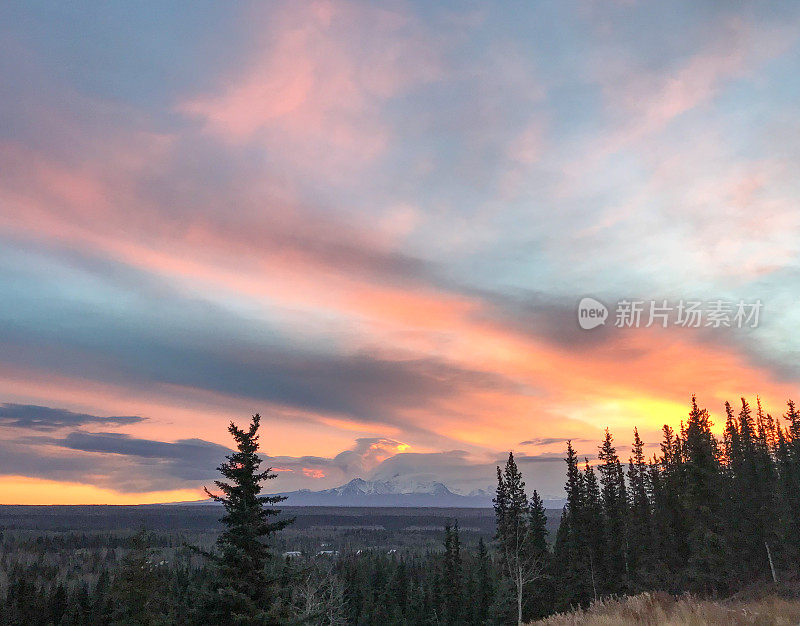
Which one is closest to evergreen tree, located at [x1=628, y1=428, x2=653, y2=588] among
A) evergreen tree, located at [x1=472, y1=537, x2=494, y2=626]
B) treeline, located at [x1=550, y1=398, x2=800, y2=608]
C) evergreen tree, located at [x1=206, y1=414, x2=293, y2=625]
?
treeline, located at [x1=550, y1=398, x2=800, y2=608]

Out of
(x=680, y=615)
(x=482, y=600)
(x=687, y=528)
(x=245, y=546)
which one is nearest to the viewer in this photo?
(x=680, y=615)

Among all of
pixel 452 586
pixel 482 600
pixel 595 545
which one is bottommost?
pixel 482 600

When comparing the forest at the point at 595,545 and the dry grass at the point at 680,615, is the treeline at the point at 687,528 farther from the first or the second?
the dry grass at the point at 680,615

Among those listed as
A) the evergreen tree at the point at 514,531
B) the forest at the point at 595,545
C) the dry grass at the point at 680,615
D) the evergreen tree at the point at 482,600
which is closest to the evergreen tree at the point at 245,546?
the forest at the point at 595,545

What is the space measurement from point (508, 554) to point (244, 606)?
158 feet

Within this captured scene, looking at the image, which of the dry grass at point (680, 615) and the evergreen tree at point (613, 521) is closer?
the dry grass at point (680, 615)

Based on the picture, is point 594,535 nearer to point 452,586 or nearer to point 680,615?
point 452,586

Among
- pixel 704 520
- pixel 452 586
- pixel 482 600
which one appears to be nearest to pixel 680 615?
pixel 704 520

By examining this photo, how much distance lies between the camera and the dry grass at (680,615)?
10.8 m

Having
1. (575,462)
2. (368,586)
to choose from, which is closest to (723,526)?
(575,462)

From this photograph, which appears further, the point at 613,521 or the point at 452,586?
the point at 452,586

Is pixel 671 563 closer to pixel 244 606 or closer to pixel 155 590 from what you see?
pixel 155 590

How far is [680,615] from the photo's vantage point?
11898mm

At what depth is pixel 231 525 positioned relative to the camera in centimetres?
2308
